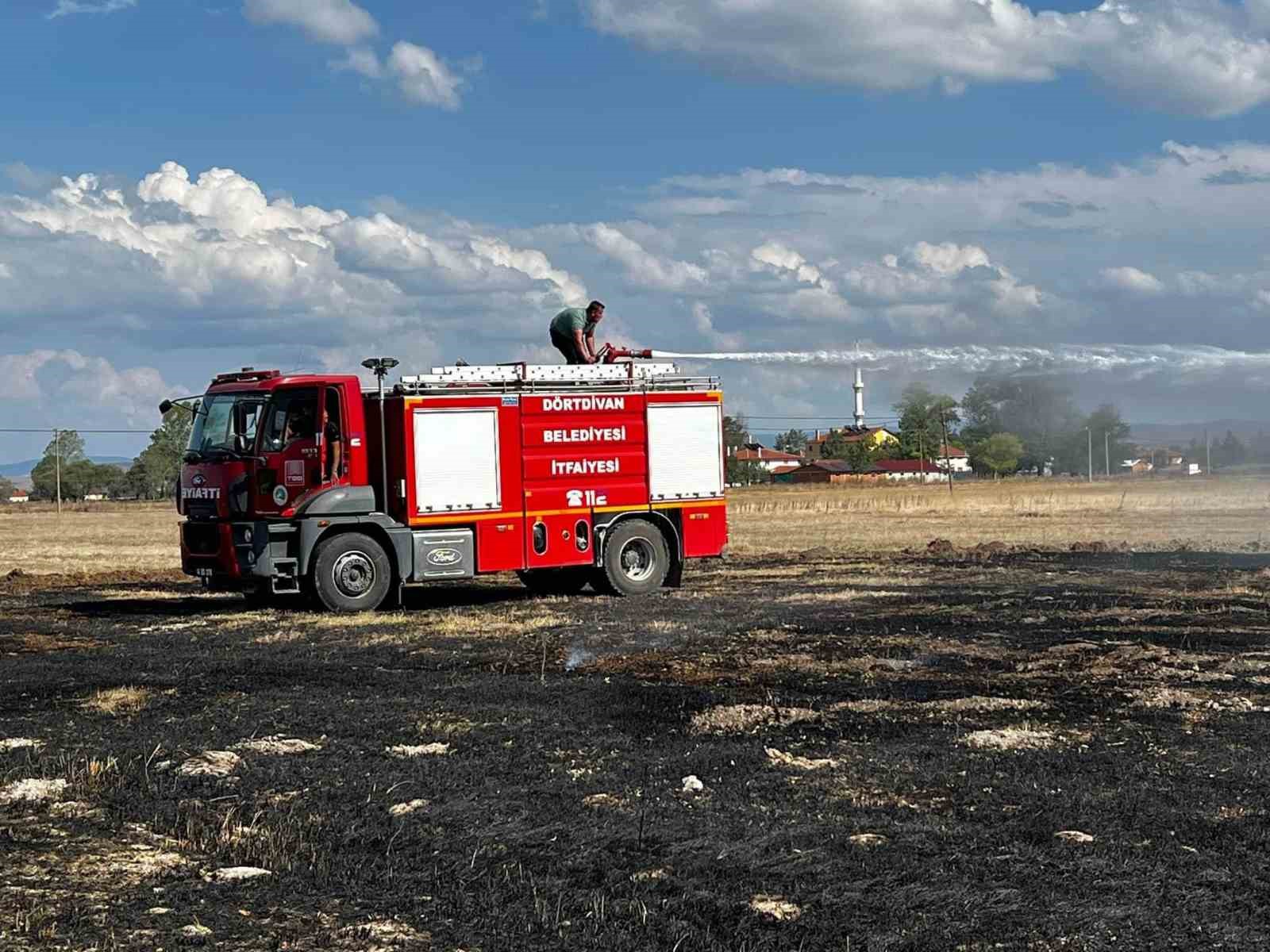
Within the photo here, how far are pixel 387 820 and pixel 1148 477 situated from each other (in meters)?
81.1

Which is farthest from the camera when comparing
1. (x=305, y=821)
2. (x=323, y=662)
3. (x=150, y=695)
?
(x=323, y=662)

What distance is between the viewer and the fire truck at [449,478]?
61.9 ft

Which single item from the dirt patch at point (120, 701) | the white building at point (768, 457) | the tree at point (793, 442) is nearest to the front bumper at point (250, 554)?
the dirt patch at point (120, 701)

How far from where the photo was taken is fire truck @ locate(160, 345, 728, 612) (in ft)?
61.9

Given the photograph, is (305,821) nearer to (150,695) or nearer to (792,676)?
(150,695)

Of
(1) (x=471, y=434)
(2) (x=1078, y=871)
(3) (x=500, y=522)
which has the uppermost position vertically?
(1) (x=471, y=434)

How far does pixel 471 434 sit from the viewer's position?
19.9m

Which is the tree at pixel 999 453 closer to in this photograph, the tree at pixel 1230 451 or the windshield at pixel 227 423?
the tree at pixel 1230 451

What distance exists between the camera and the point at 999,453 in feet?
330

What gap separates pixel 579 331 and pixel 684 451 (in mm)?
2386

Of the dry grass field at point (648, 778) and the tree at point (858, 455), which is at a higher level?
the tree at point (858, 455)

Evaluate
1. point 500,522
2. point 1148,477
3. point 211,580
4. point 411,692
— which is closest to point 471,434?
point 500,522

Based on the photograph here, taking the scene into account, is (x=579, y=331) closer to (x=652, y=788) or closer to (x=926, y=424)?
(x=652, y=788)

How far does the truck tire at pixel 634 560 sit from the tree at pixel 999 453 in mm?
77750
